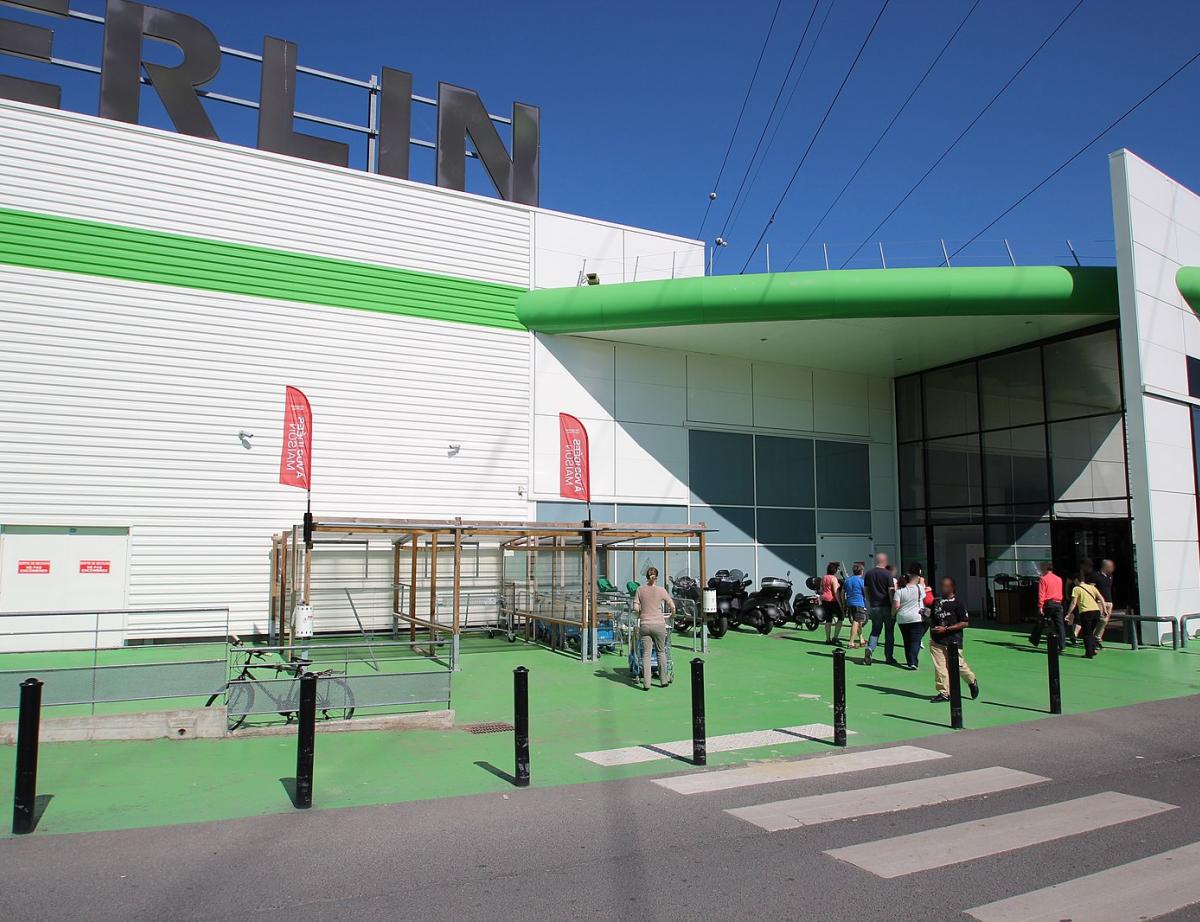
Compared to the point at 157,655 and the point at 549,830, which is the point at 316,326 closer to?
the point at 157,655

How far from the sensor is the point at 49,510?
53.9ft

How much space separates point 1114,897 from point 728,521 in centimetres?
1835

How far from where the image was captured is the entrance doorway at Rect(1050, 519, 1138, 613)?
64.9 feet

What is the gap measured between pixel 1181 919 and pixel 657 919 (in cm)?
277

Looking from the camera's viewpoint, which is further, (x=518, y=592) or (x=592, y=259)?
(x=592, y=259)

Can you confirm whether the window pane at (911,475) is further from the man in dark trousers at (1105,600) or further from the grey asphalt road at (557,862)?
the grey asphalt road at (557,862)

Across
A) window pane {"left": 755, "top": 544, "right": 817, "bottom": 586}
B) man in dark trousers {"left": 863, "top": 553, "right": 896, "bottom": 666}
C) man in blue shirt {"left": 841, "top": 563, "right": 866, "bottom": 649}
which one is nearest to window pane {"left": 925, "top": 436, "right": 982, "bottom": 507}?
window pane {"left": 755, "top": 544, "right": 817, "bottom": 586}

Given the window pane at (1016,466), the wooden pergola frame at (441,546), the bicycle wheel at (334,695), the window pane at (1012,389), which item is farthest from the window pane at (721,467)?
the bicycle wheel at (334,695)

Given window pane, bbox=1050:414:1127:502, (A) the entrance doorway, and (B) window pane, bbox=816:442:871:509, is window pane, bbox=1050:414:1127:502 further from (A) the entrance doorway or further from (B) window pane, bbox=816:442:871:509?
(B) window pane, bbox=816:442:871:509

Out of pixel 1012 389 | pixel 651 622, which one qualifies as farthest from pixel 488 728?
pixel 1012 389

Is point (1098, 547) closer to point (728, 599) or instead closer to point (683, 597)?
point (728, 599)

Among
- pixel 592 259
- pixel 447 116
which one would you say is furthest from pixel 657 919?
pixel 447 116

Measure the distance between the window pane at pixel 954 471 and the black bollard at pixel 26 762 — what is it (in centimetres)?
2246

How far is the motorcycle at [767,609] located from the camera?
19672mm
